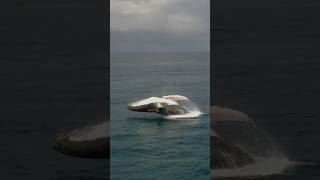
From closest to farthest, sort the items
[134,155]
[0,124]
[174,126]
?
[0,124]
[134,155]
[174,126]

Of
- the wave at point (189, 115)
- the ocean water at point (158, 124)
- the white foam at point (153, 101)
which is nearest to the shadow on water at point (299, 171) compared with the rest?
the ocean water at point (158, 124)

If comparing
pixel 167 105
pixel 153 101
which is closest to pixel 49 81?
pixel 153 101

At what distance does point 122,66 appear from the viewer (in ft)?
24.9

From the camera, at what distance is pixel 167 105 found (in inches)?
313

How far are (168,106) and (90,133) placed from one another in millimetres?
1838

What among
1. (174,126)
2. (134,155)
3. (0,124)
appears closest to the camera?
(0,124)

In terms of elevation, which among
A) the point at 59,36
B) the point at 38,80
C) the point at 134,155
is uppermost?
the point at 59,36

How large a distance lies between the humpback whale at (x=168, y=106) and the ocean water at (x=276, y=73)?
59.2 inches

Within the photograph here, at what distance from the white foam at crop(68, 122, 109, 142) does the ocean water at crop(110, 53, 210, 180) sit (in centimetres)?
89

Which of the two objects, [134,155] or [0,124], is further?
[134,155]

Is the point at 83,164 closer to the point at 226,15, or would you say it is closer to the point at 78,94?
the point at 78,94

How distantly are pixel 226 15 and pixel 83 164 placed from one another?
2.47 meters

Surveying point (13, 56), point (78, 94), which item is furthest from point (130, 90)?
point (13, 56)

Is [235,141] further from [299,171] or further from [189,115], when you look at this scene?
[189,115]
